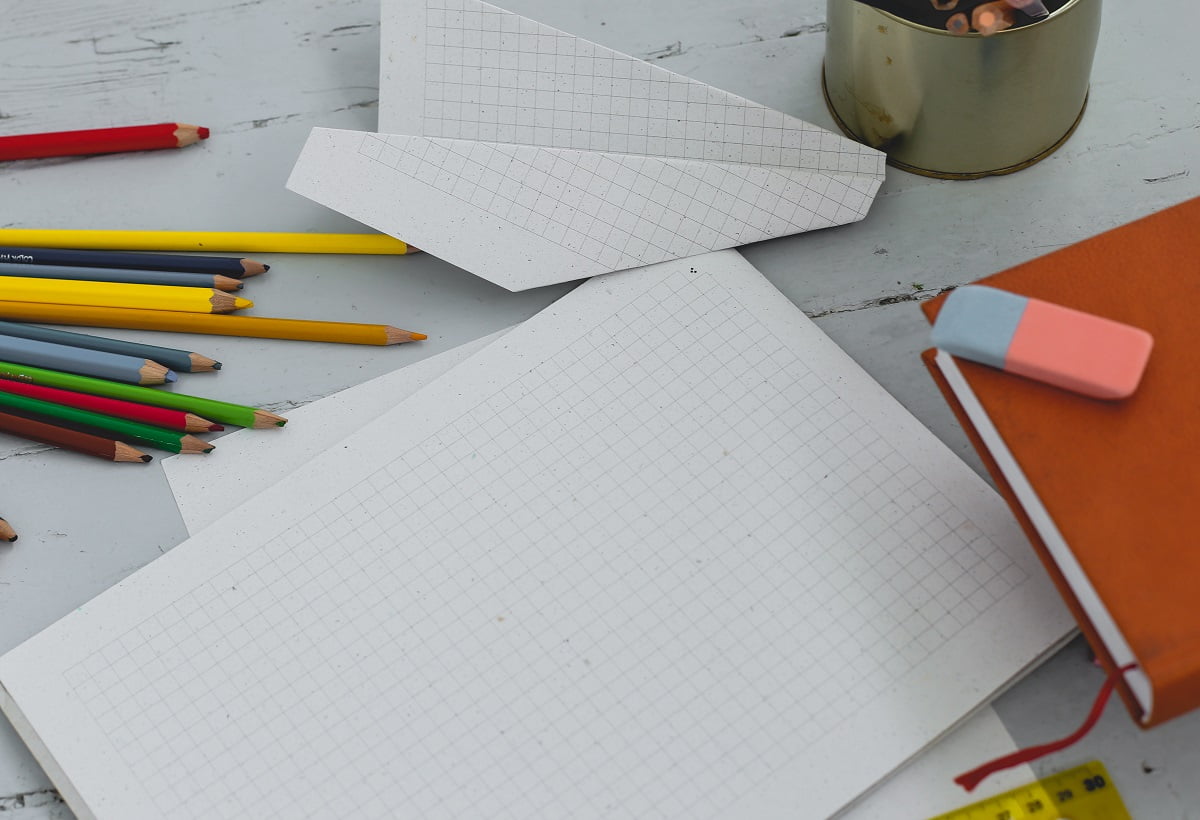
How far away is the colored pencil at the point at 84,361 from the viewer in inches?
29.0

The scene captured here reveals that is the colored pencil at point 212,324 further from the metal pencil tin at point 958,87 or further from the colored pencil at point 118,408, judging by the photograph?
the metal pencil tin at point 958,87

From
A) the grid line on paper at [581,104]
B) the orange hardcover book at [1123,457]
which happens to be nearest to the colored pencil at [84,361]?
the grid line on paper at [581,104]

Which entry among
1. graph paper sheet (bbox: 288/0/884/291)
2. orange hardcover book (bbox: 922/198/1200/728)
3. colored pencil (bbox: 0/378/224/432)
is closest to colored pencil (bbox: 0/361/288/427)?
colored pencil (bbox: 0/378/224/432)

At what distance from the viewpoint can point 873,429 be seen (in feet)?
2.23

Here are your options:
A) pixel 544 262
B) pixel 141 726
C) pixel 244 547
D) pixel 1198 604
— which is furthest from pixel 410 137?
pixel 1198 604

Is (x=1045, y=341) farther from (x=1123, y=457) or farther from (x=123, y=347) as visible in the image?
(x=123, y=347)

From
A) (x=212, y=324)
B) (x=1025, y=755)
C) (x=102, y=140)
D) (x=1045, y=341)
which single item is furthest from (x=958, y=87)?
(x=102, y=140)

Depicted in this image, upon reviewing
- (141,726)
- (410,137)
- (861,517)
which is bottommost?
(141,726)

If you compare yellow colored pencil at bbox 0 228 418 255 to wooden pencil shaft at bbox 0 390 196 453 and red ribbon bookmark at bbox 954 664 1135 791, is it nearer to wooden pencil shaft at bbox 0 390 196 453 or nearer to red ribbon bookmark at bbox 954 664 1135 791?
wooden pencil shaft at bbox 0 390 196 453

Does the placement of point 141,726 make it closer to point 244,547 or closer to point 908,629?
point 244,547

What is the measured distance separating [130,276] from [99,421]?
11 centimetres

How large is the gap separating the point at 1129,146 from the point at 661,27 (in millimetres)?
339

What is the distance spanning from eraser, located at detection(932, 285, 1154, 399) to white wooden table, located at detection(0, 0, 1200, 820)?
5.4 inches

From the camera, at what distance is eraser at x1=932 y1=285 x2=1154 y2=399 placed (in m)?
0.55
